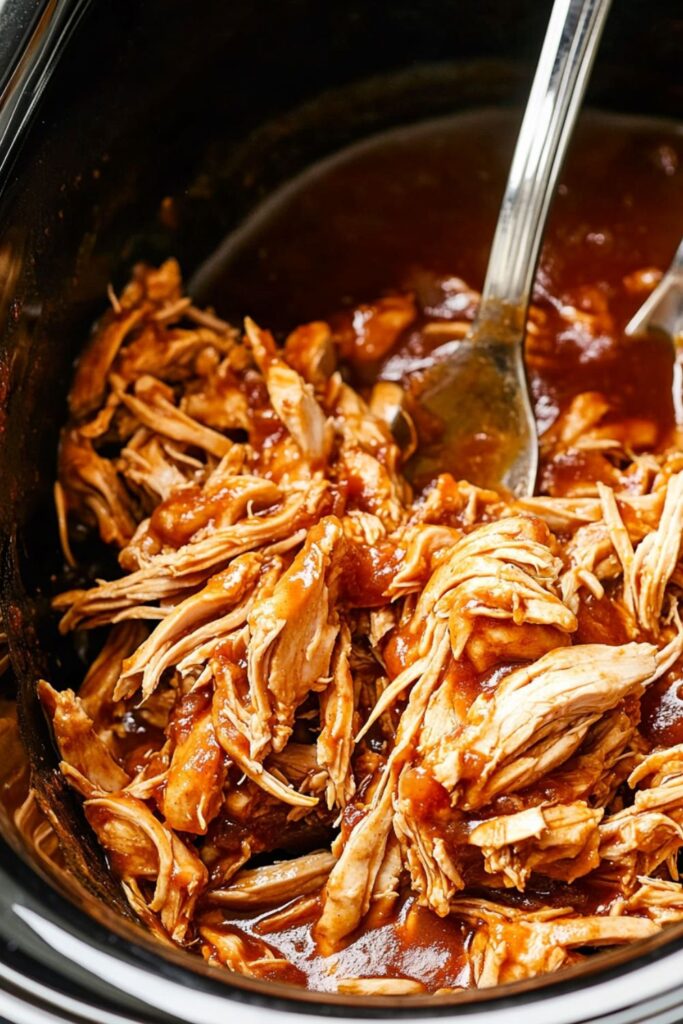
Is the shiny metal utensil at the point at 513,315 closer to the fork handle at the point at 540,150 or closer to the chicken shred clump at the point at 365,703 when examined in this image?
the fork handle at the point at 540,150

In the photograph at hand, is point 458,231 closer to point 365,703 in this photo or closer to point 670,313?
point 670,313

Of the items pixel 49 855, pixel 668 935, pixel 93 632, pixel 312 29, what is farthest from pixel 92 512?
pixel 668 935

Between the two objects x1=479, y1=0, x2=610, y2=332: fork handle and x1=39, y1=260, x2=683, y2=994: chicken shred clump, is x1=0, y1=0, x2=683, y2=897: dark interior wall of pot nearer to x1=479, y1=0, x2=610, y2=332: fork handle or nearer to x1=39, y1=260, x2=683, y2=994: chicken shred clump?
x1=39, y1=260, x2=683, y2=994: chicken shred clump

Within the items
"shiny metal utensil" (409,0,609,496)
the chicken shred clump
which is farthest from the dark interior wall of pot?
"shiny metal utensil" (409,0,609,496)

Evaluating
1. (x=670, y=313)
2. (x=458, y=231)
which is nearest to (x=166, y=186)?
(x=458, y=231)

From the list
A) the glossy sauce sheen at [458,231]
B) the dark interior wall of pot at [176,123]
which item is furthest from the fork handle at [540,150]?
the dark interior wall of pot at [176,123]
